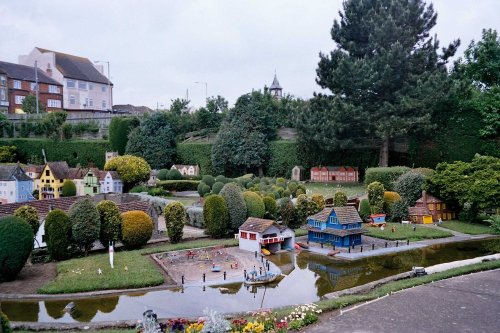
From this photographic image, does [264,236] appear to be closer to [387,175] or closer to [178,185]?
[387,175]

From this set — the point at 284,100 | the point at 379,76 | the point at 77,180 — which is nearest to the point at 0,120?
the point at 77,180

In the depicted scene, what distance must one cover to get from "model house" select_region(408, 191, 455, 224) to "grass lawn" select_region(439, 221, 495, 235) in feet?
3.01

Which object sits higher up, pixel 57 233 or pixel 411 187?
pixel 411 187

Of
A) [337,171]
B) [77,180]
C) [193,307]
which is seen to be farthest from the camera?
[337,171]

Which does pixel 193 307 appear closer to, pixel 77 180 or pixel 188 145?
pixel 77 180

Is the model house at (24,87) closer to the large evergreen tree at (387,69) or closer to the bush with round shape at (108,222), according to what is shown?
the large evergreen tree at (387,69)

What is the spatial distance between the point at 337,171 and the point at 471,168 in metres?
15.6

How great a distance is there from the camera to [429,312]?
14.0m

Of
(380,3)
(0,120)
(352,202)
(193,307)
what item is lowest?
(193,307)

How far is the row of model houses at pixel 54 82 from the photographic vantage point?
221ft

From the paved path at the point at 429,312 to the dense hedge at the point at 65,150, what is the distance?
48.5 meters

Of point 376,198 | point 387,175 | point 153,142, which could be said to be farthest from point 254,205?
point 153,142

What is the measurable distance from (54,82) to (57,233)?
54.6 meters

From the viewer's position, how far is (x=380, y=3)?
40562 mm
